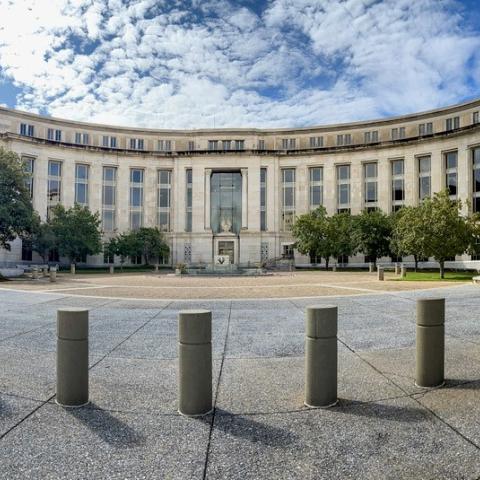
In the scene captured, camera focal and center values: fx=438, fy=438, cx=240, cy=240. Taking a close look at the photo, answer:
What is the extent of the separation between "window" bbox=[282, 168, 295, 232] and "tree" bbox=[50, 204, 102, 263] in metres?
31.6

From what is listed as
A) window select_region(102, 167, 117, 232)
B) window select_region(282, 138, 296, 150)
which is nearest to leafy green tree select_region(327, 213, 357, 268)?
window select_region(282, 138, 296, 150)

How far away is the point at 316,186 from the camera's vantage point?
73688 mm

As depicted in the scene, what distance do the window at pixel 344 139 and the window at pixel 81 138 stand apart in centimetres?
4286

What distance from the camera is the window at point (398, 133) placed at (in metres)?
70.9

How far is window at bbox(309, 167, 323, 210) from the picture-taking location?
2891 inches

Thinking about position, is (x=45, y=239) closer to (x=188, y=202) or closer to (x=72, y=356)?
(x=188, y=202)

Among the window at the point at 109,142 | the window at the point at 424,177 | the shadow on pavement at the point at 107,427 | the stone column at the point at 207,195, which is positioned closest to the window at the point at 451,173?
the window at the point at 424,177

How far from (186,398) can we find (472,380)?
391 cm

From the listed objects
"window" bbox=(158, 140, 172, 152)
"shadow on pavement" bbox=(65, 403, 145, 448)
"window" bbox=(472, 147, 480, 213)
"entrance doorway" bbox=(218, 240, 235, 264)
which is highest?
"window" bbox=(158, 140, 172, 152)

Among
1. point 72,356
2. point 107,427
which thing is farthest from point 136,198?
point 107,427

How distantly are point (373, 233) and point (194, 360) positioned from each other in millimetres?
55340

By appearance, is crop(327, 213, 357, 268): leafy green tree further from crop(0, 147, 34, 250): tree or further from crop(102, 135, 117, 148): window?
crop(102, 135, 117, 148): window

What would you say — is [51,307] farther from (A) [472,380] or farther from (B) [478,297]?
(B) [478,297]

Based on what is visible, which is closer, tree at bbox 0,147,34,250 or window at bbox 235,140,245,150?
tree at bbox 0,147,34,250
